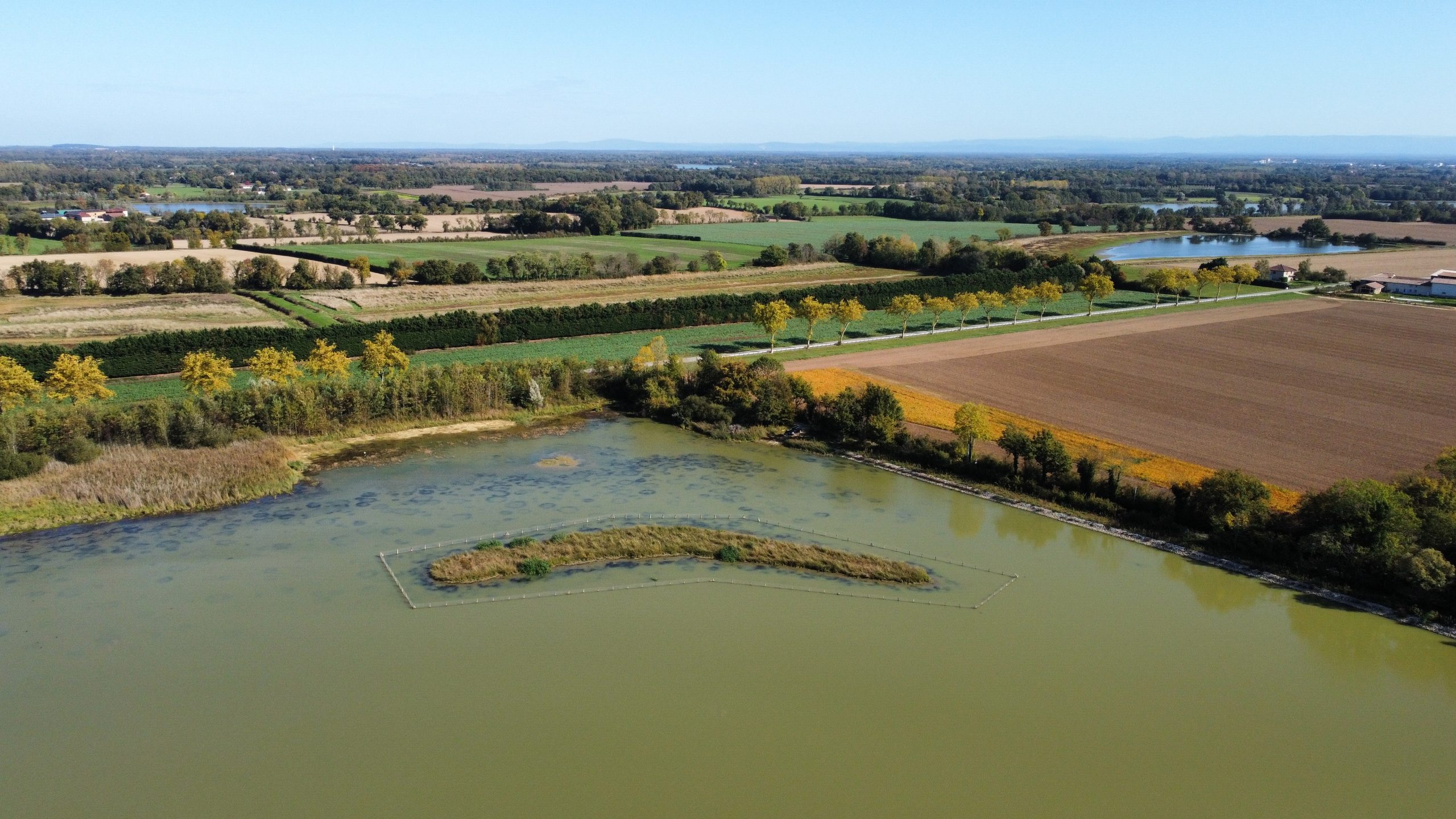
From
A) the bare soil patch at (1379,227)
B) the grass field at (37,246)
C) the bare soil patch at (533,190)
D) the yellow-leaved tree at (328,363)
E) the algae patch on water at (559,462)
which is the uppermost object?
the bare soil patch at (533,190)

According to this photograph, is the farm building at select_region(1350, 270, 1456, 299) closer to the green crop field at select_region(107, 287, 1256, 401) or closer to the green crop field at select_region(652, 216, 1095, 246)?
the green crop field at select_region(107, 287, 1256, 401)

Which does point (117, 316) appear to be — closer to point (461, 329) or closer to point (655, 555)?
point (461, 329)

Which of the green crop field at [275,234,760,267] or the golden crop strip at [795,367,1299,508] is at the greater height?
the green crop field at [275,234,760,267]

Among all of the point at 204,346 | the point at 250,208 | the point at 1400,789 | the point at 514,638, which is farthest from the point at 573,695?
the point at 250,208

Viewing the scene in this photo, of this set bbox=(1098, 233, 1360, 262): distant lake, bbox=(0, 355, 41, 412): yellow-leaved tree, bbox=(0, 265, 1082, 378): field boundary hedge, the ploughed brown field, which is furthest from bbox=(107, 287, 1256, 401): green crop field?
bbox=(1098, 233, 1360, 262): distant lake

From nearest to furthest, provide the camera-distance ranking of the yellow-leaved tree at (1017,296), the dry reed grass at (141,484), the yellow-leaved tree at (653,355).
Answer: the dry reed grass at (141,484), the yellow-leaved tree at (653,355), the yellow-leaved tree at (1017,296)

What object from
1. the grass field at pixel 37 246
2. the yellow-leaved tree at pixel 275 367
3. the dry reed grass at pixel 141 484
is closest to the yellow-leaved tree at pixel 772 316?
the yellow-leaved tree at pixel 275 367

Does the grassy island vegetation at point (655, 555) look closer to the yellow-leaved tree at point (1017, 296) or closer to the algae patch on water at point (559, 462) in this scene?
the algae patch on water at point (559, 462)
